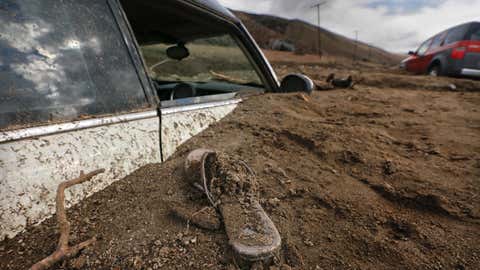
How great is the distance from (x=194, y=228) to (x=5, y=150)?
597mm

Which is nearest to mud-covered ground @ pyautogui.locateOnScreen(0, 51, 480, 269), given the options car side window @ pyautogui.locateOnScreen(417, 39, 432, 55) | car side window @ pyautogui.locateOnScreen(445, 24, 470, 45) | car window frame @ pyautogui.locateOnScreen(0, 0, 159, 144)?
car window frame @ pyautogui.locateOnScreen(0, 0, 159, 144)

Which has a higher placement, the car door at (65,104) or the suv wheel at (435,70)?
the car door at (65,104)

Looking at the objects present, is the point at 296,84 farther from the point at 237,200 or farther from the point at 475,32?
the point at 475,32

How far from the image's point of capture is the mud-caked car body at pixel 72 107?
75 cm

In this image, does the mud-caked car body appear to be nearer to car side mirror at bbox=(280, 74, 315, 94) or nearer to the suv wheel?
car side mirror at bbox=(280, 74, 315, 94)

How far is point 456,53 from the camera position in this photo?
20.9 feet

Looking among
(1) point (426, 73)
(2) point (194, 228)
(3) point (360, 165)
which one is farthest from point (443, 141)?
(1) point (426, 73)

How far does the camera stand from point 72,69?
3.08 ft

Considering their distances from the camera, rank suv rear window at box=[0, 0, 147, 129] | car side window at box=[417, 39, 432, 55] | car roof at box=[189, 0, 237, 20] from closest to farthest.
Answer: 1. suv rear window at box=[0, 0, 147, 129]
2. car roof at box=[189, 0, 237, 20]
3. car side window at box=[417, 39, 432, 55]

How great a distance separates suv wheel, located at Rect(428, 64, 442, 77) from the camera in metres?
7.01

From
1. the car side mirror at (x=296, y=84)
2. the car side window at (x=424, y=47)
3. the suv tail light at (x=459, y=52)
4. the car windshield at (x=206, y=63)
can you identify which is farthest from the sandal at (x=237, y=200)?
the car side window at (x=424, y=47)

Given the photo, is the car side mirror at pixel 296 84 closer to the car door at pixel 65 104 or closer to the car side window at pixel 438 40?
the car door at pixel 65 104

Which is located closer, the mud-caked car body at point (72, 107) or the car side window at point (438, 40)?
the mud-caked car body at point (72, 107)

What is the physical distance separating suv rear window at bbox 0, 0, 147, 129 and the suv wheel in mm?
8455
